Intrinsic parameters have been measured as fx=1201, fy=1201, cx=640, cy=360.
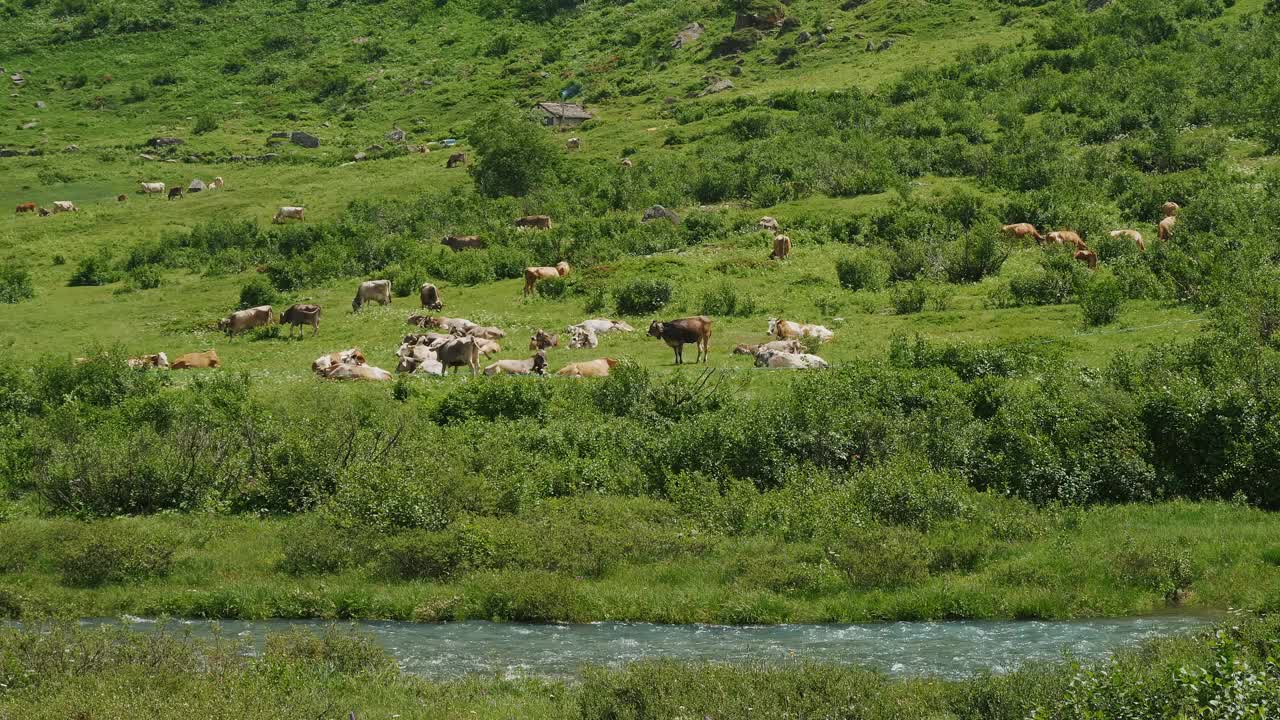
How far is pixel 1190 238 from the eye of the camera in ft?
131

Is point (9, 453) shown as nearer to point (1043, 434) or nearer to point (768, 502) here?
point (768, 502)

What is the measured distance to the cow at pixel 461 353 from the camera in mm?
33844

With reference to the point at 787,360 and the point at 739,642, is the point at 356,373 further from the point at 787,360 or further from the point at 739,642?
the point at 739,642

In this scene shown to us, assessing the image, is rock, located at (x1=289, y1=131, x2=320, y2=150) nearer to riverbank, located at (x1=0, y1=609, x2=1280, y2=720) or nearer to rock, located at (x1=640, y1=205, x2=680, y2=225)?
rock, located at (x1=640, y1=205, x2=680, y2=225)

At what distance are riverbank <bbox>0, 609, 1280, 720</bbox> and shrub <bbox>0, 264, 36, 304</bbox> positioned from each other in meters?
41.7

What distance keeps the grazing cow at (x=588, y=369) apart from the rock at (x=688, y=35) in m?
89.7

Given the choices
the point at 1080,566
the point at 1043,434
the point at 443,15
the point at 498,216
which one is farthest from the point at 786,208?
the point at 443,15

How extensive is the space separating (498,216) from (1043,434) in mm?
47897

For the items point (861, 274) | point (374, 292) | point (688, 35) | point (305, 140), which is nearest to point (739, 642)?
point (861, 274)

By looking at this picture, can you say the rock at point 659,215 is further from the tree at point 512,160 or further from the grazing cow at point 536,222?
the tree at point 512,160

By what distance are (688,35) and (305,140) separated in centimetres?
3935

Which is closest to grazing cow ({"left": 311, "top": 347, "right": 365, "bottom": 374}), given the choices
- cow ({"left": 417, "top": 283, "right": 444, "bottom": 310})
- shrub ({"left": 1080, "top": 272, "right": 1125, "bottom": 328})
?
cow ({"left": 417, "top": 283, "right": 444, "bottom": 310})

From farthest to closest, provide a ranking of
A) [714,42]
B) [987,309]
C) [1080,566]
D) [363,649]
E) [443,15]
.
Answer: [443,15] → [714,42] → [987,309] → [1080,566] → [363,649]

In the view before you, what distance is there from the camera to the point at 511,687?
1541cm
